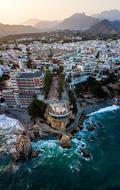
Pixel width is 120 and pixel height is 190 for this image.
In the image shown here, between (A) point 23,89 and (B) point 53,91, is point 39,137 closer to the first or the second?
(A) point 23,89

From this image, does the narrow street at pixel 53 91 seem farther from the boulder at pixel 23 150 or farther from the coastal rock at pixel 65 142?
the boulder at pixel 23 150

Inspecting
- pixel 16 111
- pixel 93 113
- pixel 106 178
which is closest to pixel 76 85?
pixel 93 113

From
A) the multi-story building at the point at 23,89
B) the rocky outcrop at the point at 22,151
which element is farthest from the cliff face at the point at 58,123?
the multi-story building at the point at 23,89

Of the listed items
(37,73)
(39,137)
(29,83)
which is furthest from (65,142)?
(37,73)

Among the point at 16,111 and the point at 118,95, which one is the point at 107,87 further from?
the point at 16,111

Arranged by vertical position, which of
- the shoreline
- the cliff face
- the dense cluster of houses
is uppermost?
the dense cluster of houses

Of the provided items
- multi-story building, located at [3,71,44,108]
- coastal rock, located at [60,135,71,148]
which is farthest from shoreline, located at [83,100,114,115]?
coastal rock, located at [60,135,71,148]

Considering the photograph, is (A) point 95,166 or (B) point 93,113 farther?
(B) point 93,113

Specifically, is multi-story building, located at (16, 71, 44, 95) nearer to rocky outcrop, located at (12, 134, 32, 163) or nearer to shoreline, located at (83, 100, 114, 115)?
shoreline, located at (83, 100, 114, 115)
